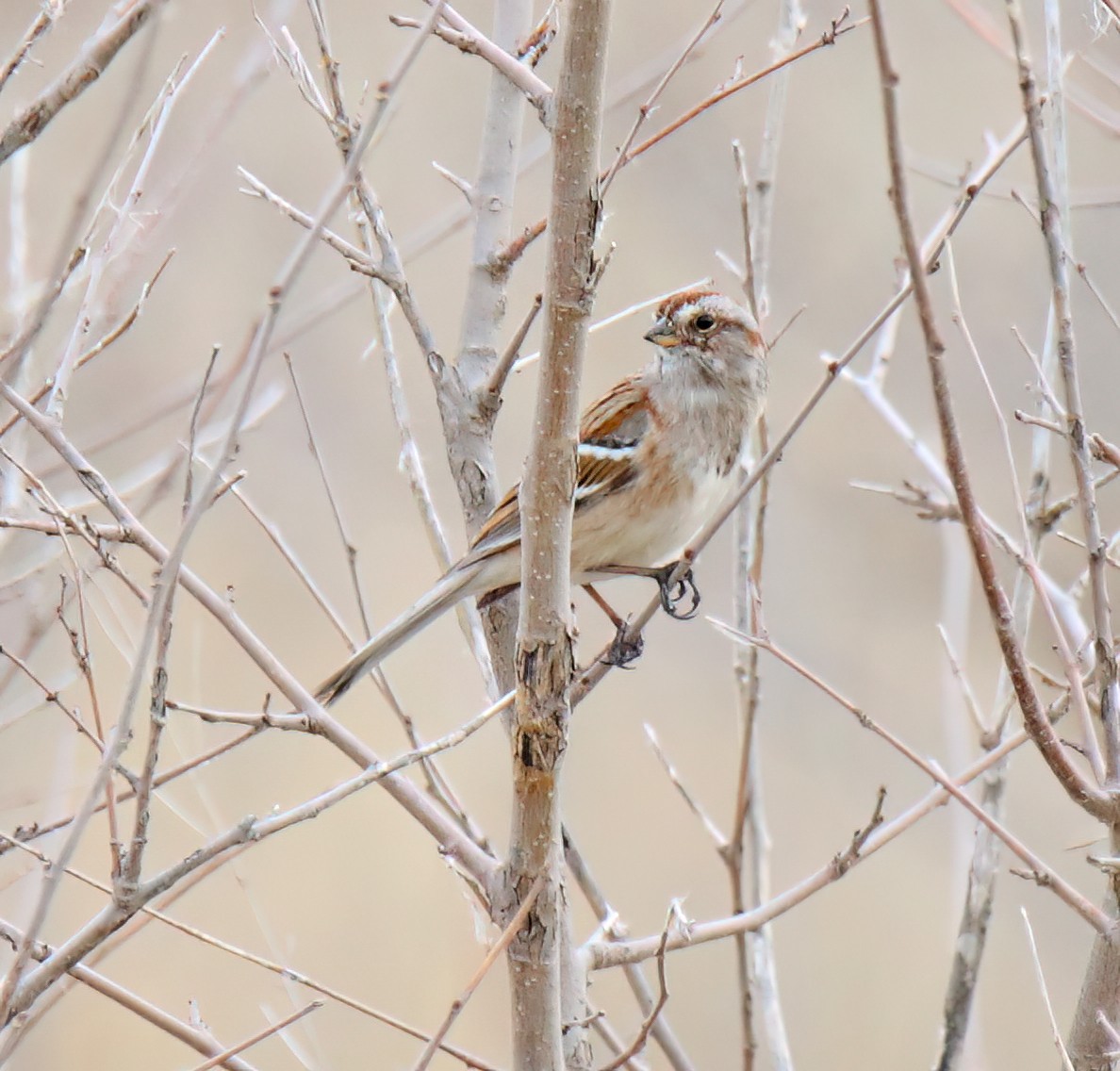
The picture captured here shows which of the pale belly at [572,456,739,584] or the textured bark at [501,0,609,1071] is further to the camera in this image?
the pale belly at [572,456,739,584]

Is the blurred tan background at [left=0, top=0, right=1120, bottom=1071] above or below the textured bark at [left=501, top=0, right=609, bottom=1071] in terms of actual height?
above

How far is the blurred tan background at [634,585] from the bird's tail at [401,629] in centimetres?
269

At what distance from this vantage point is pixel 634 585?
20.2ft

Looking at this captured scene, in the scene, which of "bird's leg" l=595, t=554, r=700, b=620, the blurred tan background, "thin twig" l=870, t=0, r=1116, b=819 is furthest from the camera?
the blurred tan background

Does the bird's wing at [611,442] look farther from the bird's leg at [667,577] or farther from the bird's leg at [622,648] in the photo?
the bird's leg at [622,648]

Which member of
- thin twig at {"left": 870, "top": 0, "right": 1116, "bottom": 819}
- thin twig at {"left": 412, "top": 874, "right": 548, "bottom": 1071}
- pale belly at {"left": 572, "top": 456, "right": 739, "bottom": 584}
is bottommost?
thin twig at {"left": 412, "top": 874, "right": 548, "bottom": 1071}

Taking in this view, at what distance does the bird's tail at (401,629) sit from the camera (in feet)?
7.78

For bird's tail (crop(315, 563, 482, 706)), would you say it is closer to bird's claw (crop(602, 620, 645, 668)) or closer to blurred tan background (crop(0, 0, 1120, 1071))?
bird's claw (crop(602, 620, 645, 668))

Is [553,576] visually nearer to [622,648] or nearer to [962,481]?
[962,481]

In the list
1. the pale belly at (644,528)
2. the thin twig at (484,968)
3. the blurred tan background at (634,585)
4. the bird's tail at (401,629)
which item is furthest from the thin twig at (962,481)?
the blurred tan background at (634,585)

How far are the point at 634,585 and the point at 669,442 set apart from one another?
301cm

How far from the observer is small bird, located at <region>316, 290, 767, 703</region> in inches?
124

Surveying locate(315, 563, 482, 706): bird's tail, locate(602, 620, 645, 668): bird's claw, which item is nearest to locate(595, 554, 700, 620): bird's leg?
locate(602, 620, 645, 668): bird's claw

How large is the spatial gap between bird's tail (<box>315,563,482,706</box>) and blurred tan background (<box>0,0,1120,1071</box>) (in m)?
2.69
